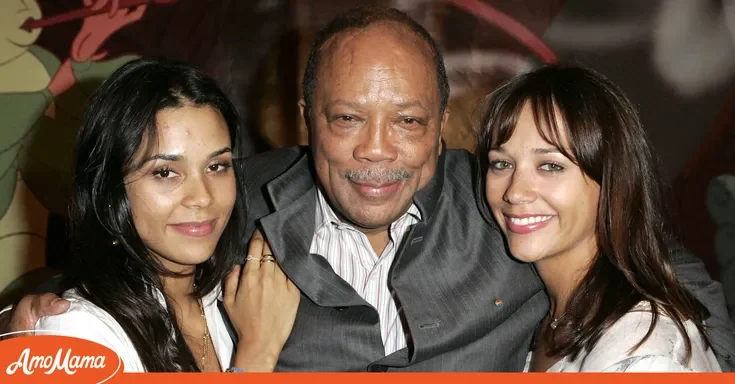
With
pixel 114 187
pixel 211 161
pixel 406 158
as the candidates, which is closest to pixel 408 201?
pixel 406 158

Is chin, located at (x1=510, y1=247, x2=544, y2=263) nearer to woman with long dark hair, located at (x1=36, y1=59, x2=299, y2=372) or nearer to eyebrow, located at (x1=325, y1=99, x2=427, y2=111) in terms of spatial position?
eyebrow, located at (x1=325, y1=99, x2=427, y2=111)

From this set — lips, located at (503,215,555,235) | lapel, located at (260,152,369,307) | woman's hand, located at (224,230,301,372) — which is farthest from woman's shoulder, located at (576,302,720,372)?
woman's hand, located at (224,230,301,372)

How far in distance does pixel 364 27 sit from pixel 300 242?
0.61m

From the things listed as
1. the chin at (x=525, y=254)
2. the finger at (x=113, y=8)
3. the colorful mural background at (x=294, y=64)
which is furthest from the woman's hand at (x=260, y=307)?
the finger at (x=113, y=8)

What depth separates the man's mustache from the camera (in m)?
2.01

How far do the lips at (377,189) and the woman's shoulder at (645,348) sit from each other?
64 centimetres

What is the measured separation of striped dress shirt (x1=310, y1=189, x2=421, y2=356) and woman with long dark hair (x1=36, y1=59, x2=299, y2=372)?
7.2 inches

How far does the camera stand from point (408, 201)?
81.4 inches

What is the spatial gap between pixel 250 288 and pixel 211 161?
1.19 ft

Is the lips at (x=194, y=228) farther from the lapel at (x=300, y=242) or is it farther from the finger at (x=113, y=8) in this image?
the finger at (x=113, y=8)

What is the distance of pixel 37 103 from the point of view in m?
3.58

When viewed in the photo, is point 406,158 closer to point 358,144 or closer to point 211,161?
point 358,144

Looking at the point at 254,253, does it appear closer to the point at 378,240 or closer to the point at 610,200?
the point at 378,240

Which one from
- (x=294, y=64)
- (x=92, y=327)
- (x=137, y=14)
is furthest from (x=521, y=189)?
(x=137, y=14)
